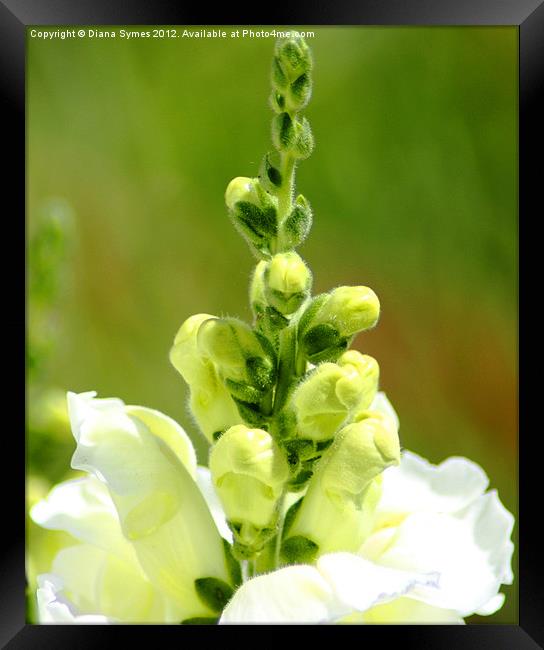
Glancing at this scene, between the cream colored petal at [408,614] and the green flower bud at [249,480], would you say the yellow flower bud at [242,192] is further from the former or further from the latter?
the cream colored petal at [408,614]

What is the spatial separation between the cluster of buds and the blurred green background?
1888mm

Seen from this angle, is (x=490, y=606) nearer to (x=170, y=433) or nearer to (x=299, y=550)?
(x=299, y=550)

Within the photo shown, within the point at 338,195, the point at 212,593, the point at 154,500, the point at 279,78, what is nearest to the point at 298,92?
the point at 279,78

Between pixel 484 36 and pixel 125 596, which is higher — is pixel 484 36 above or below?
above

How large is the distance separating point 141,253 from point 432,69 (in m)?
1.16

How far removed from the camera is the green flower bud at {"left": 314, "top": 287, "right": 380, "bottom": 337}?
1129mm

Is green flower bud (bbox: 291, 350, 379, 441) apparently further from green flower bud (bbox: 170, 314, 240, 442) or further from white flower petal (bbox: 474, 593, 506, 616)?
white flower petal (bbox: 474, 593, 506, 616)

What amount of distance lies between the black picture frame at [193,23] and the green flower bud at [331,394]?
0.79ft

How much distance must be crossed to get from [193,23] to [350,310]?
0.42m

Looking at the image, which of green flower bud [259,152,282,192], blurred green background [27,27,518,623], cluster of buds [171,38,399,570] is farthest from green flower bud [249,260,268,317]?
blurred green background [27,27,518,623]

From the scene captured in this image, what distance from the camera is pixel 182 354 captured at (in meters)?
1.25

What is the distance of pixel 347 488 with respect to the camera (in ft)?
3.79
